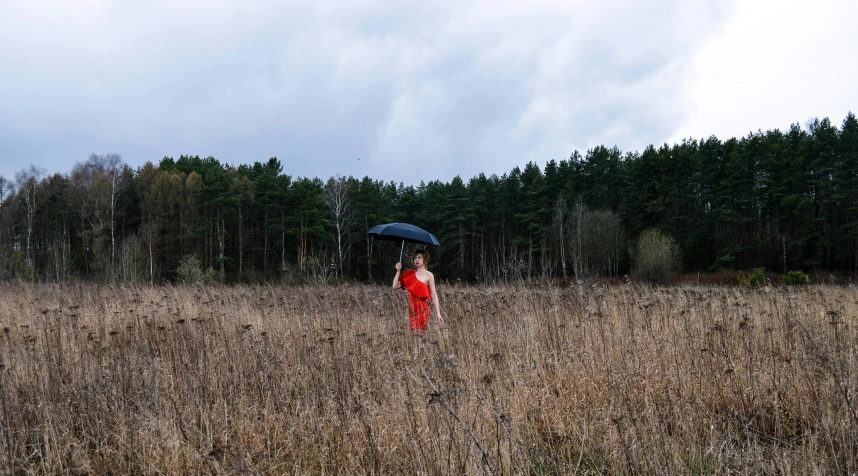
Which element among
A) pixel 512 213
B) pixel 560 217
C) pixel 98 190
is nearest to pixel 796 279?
pixel 560 217

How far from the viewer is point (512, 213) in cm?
4525

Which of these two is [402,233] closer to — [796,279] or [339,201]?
[796,279]

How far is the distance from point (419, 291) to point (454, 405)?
342cm

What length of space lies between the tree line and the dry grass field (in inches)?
1150

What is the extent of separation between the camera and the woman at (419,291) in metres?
6.00

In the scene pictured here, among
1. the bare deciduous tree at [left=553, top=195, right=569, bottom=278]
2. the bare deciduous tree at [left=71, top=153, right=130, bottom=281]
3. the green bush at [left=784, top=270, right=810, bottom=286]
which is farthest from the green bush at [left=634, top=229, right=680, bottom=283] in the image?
the bare deciduous tree at [left=71, top=153, right=130, bottom=281]

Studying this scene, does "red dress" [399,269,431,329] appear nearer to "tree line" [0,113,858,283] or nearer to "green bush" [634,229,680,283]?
"green bush" [634,229,680,283]

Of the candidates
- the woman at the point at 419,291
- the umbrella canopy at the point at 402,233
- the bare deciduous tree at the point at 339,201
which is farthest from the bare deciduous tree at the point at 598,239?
the woman at the point at 419,291

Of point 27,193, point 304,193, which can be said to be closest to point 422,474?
point 304,193

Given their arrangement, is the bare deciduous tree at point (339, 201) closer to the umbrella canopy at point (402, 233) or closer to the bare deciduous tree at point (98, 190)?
the bare deciduous tree at point (98, 190)

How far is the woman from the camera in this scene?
236 inches

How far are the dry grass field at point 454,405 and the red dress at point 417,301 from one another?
0.66 metres

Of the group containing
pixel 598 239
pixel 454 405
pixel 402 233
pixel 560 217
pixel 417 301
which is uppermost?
pixel 560 217

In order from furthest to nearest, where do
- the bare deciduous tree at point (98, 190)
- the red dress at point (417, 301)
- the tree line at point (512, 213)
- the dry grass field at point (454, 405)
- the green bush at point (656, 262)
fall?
the bare deciduous tree at point (98, 190) < the tree line at point (512, 213) < the green bush at point (656, 262) < the red dress at point (417, 301) < the dry grass field at point (454, 405)
